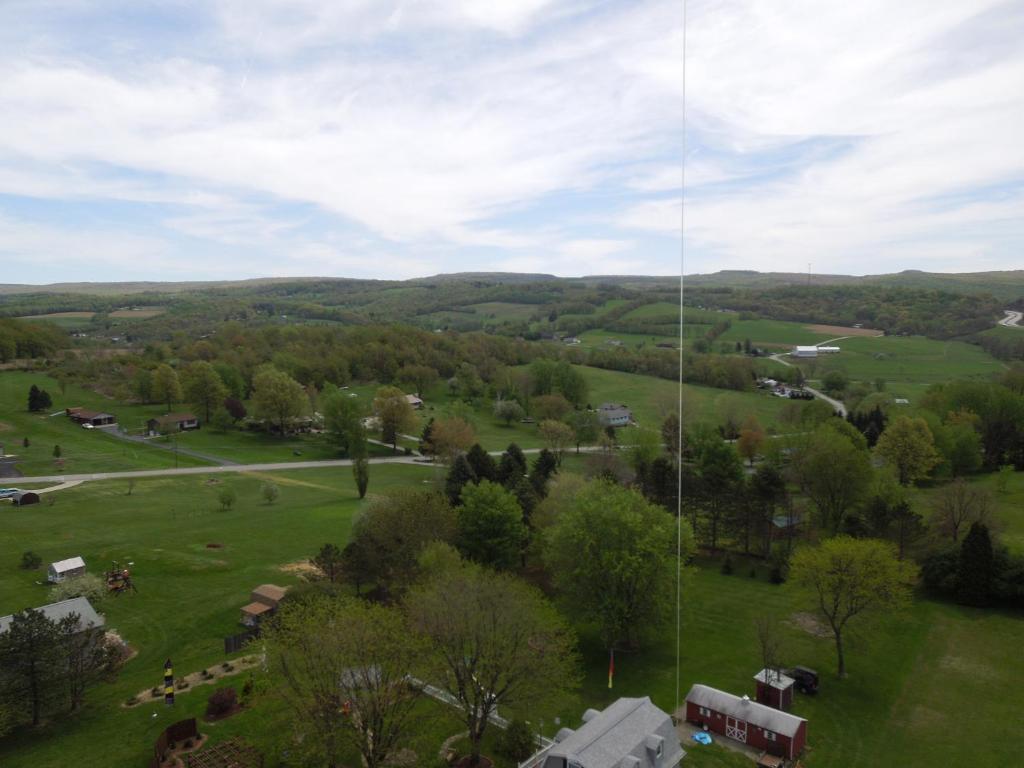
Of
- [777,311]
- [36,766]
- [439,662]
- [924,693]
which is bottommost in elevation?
[924,693]

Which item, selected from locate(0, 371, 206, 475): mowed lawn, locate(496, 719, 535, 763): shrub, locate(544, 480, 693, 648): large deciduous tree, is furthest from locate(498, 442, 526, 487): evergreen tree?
locate(0, 371, 206, 475): mowed lawn

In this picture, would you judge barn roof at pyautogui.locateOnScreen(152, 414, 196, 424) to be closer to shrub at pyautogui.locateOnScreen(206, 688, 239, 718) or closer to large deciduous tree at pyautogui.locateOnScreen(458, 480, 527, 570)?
large deciduous tree at pyautogui.locateOnScreen(458, 480, 527, 570)

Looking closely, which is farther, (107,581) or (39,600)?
(107,581)

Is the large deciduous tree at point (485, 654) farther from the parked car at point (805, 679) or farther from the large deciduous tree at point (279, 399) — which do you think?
the large deciduous tree at point (279, 399)

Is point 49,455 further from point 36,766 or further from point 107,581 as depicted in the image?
point 36,766

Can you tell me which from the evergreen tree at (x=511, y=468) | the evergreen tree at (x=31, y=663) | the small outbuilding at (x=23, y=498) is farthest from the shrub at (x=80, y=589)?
the evergreen tree at (x=511, y=468)

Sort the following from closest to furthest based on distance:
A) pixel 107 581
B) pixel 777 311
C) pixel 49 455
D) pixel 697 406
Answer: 1. pixel 107 581
2. pixel 49 455
3. pixel 697 406
4. pixel 777 311

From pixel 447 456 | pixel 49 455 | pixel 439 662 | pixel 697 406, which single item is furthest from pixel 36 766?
pixel 697 406
